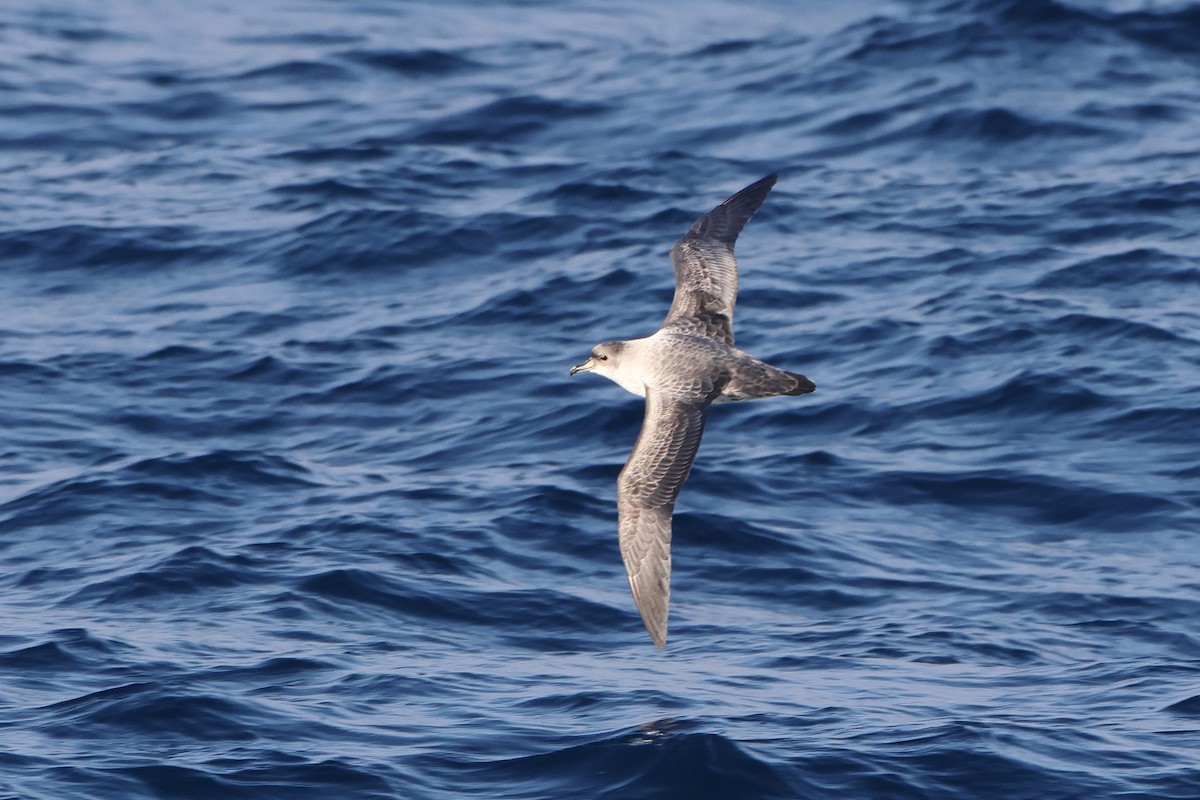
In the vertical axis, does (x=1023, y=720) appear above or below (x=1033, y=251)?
below

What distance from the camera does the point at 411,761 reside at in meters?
9.05

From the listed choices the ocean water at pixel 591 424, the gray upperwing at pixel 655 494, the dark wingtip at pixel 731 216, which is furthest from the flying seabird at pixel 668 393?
the ocean water at pixel 591 424

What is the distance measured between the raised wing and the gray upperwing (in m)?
1.30

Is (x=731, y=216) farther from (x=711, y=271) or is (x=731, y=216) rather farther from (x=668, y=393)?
(x=668, y=393)

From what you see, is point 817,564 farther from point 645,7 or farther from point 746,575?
point 645,7

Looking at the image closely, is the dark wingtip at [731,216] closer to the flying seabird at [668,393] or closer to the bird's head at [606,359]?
the flying seabird at [668,393]

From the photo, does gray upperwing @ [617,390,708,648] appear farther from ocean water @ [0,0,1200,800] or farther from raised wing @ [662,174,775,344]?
raised wing @ [662,174,775,344]

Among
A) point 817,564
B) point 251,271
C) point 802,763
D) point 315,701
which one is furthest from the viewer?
point 251,271

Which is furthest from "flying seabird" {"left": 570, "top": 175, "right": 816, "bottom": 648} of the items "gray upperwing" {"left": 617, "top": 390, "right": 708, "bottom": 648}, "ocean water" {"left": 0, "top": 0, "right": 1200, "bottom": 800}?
"ocean water" {"left": 0, "top": 0, "right": 1200, "bottom": 800}

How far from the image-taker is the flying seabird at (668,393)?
941 cm

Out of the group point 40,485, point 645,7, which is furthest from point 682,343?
point 645,7

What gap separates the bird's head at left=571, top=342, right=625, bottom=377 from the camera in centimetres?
1045

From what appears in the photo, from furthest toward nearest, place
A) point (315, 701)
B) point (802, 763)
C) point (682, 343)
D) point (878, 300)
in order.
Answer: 1. point (878, 300)
2. point (682, 343)
3. point (315, 701)
4. point (802, 763)

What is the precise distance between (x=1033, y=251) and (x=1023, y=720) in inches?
278
